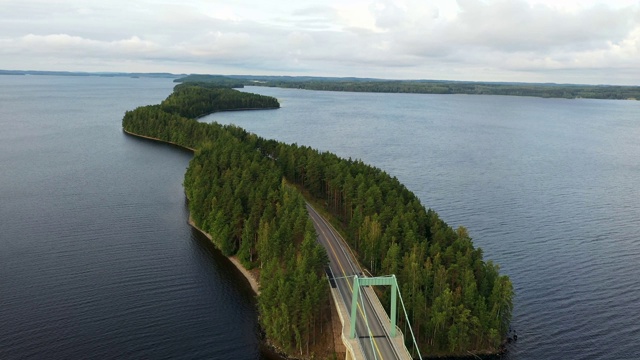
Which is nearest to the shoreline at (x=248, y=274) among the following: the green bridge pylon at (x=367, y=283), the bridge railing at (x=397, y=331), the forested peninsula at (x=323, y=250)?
the forested peninsula at (x=323, y=250)

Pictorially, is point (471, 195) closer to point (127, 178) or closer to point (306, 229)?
point (306, 229)

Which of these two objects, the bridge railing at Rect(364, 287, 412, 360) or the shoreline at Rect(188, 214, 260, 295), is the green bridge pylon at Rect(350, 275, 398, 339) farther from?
the shoreline at Rect(188, 214, 260, 295)

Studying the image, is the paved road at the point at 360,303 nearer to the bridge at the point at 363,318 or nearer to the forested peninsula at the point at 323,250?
the bridge at the point at 363,318

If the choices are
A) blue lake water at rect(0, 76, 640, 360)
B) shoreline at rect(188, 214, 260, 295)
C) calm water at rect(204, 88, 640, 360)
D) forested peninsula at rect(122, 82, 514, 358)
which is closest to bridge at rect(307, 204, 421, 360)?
forested peninsula at rect(122, 82, 514, 358)

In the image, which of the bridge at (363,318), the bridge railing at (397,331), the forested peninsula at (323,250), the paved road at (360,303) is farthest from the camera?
the forested peninsula at (323,250)

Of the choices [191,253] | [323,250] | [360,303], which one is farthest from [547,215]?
[191,253]

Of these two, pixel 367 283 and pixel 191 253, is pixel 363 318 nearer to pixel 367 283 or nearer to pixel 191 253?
pixel 367 283
